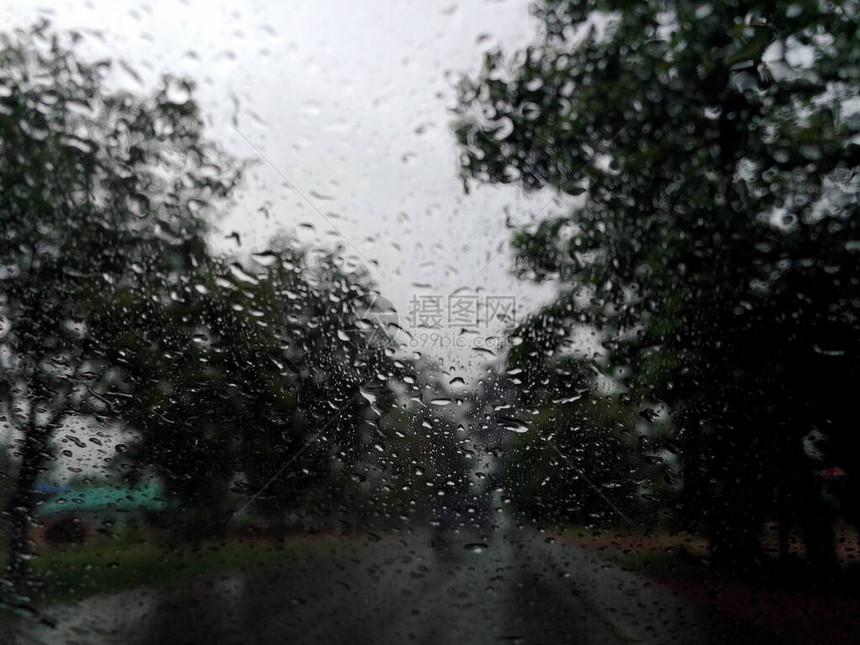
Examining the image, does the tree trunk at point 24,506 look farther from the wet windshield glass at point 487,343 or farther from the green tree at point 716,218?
the green tree at point 716,218

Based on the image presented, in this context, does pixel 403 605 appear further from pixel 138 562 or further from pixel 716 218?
pixel 716 218

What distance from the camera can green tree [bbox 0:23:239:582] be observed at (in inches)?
108

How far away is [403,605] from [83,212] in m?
2.31

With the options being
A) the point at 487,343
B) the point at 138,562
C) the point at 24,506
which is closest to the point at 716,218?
the point at 487,343

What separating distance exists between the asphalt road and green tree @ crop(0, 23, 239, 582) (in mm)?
975

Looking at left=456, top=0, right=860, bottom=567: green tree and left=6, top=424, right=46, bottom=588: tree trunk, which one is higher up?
left=456, top=0, right=860, bottom=567: green tree

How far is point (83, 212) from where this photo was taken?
278 cm

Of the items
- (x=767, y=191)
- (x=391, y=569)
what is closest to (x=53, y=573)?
(x=391, y=569)

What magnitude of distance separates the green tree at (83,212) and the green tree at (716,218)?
1391 millimetres

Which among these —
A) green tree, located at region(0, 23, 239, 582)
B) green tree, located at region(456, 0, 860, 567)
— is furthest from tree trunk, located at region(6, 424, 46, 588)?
green tree, located at region(456, 0, 860, 567)

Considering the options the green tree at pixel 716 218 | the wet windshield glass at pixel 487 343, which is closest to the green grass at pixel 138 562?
the wet windshield glass at pixel 487 343

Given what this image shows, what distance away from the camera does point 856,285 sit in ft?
8.40

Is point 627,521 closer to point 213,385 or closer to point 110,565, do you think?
point 213,385

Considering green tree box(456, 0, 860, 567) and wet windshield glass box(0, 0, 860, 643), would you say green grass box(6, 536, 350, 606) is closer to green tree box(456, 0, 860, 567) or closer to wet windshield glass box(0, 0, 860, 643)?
wet windshield glass box(0, 0, 860, 643)
